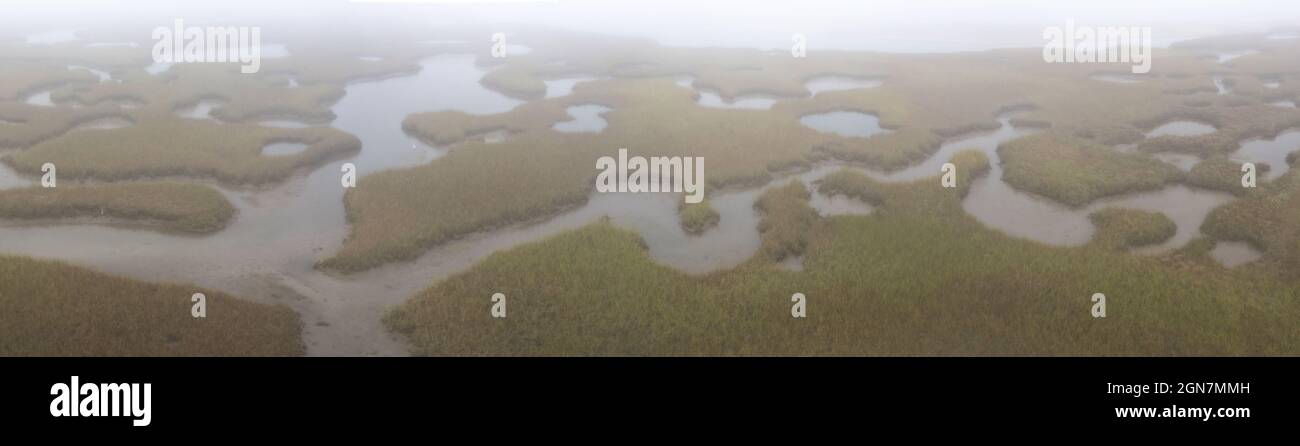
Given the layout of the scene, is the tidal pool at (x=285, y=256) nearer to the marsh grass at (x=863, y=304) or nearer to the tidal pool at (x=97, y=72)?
the marsh grass at (x=863, y=304)

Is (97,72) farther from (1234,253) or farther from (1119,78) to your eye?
(1119,78)

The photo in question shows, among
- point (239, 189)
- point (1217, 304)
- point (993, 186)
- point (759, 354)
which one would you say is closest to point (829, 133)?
point (993, 186)

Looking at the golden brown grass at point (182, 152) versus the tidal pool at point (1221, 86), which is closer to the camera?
the golden brown grass at point (182, 152)

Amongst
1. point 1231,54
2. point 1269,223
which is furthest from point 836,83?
point 1231,54

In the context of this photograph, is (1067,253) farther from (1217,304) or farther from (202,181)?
(202,181)

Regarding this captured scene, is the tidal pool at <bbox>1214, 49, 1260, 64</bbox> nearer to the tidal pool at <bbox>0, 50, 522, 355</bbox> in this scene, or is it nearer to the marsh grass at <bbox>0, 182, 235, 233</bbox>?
the tidal pool at <bbox>0, 50, 522, 355</bbox>

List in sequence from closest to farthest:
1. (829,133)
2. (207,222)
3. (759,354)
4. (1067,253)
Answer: (759,354) → (1067,253) → (207,222) → (829,133)

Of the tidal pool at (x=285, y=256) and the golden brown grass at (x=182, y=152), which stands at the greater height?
the golden brown grass at (x=182, y=152)

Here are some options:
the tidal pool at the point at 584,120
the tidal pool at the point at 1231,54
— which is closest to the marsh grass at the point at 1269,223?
the tidal pool at the point at 584,120
